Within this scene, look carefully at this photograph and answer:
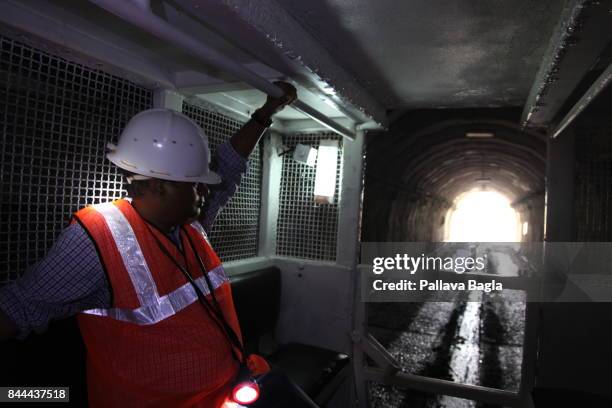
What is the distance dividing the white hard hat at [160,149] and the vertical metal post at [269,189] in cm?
176

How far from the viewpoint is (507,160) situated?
10.1 meters

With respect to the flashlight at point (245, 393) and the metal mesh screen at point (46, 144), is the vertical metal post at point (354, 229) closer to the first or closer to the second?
the flashlight at point (245, 393)

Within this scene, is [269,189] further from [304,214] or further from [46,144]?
[46,144]

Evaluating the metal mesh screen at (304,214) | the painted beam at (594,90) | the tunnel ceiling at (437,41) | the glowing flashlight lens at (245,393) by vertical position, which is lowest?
the glowing flashlight lens at (245,393)

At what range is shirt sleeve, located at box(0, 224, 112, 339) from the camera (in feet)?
4.77

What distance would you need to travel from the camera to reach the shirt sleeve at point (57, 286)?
145 cm

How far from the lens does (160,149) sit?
188 cm

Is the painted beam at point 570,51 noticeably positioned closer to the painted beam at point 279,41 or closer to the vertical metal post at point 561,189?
the vertical metal post at point 561,189

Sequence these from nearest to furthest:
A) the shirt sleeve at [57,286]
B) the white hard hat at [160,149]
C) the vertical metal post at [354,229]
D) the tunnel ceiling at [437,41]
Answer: the shirt sleeve at [57,286]
the tunnel ceiling at [437,41]
the white hard hat at [160,149]
the vertical metal post at [354,229]

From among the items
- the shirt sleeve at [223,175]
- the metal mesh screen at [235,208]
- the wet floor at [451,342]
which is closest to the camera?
the shirt sleeve at [223,175]

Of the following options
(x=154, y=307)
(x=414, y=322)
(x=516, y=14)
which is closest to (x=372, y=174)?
(x=414, y=322)

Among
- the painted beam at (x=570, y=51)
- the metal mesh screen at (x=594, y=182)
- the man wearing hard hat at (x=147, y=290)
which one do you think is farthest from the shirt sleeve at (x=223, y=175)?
the metal mesh screen at (x=594, y=182)

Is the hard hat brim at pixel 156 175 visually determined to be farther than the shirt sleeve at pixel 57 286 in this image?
Yes

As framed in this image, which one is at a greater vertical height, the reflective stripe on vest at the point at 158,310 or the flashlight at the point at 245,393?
the reflective stripe on vest at the point at 158,310
